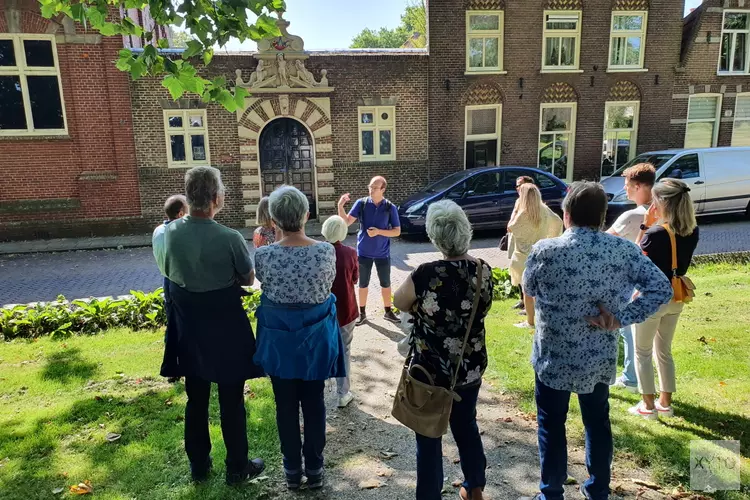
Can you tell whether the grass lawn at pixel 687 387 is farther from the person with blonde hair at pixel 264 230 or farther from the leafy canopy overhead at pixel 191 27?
the leafy canopy overhead at pixel 191 27

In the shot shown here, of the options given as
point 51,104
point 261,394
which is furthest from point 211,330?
point 51,104

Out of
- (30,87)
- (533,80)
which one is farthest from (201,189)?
(533,80)

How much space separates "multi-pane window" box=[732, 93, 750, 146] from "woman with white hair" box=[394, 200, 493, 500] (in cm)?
1830

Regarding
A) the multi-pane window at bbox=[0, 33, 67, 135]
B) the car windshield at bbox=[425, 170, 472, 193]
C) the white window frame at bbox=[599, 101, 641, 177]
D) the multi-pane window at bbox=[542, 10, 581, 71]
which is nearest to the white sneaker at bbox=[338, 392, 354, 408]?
the car windshield at bbox=[425, 170, 472, 193]

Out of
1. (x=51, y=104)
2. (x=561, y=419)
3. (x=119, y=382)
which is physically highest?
(x=51, y=104)

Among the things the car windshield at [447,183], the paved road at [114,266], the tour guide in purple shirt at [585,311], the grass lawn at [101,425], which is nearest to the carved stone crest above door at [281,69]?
the car windshield at [447,183]

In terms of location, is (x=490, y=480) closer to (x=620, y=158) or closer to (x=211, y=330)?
(x=211, y=330)

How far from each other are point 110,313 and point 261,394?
121 inches

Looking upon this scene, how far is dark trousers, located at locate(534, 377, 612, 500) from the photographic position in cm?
284

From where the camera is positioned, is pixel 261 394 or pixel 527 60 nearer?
pixel 261 394

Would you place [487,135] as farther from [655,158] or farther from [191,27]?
[191,27]

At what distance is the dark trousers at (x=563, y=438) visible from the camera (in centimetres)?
284

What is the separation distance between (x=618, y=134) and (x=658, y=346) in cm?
1435

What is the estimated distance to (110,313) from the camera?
660 cm
